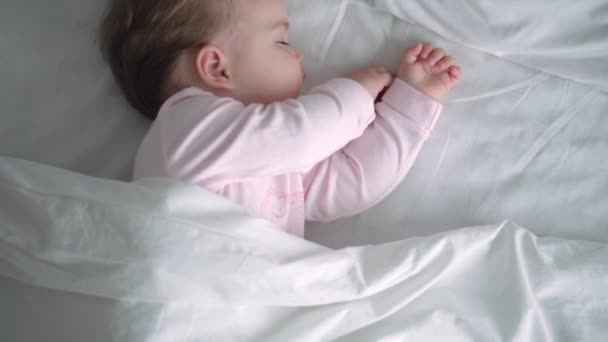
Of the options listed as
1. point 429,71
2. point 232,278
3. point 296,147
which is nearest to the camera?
point 232,278

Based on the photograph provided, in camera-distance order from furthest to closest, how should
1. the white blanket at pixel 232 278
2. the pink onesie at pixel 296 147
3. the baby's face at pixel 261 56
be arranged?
the baby's face at pixel 261 56, the pink onesie at pixel 296 147, the white blanket at pixel 232 278

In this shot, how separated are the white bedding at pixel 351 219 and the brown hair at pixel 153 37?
7cm

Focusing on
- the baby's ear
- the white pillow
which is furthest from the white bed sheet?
the white pillow

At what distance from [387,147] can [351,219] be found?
15 cm

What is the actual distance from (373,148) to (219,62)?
309 millimetres

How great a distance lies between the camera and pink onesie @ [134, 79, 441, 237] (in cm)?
80

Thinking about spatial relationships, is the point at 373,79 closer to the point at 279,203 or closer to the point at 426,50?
the point at 426,50

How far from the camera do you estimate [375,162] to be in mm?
916

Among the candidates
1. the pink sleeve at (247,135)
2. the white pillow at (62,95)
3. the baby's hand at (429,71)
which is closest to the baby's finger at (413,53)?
the baby's hand at (429,71)

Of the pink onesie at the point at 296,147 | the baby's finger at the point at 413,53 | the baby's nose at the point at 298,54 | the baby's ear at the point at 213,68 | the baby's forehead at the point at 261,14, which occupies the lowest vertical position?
the pink onesie at the point at 296,147

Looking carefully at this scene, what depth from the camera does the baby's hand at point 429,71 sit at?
0.94m

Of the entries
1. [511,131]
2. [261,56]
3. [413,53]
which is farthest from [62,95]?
[511,131]

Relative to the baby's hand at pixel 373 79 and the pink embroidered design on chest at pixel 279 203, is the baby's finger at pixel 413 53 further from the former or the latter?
the pink embroidered design on chest at pixel 279 203

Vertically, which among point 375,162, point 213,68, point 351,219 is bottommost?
point 351,219
